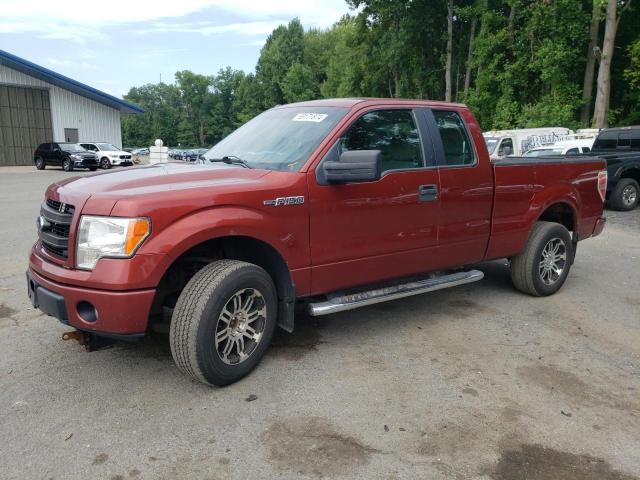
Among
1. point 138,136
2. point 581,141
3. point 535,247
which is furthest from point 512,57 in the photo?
point 138,136

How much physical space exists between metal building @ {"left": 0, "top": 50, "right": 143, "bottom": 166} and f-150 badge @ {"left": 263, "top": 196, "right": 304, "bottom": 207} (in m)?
35.2

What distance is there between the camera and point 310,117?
4.29 meters

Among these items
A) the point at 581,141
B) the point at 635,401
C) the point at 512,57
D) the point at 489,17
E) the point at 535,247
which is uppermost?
the point at 489,17

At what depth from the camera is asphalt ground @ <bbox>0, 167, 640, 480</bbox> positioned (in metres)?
2.75

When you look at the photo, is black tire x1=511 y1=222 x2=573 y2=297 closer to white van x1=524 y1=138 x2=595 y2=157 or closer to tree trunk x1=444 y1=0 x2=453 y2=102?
white van x1=524 y1=138 x2=595 y2=157

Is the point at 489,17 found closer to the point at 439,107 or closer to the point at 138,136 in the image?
the point at 439,107

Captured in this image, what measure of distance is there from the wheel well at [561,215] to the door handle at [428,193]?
1.99m

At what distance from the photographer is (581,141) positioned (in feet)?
52.0

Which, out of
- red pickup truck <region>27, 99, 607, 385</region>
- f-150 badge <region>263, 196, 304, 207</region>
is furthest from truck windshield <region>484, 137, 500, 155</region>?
f-150 badge <region>263, 196, 304, 207</region>

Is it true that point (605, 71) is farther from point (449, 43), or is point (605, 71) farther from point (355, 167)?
point (355, 167)

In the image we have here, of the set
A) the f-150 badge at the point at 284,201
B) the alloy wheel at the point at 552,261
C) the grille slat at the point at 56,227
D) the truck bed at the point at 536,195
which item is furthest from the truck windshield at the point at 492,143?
the grille slat at the point at 56,227

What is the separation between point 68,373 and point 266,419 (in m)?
1.54

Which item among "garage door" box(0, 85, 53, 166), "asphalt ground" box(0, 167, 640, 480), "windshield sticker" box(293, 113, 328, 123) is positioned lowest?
"asphalt ground" box(0, 167, 640, 480)

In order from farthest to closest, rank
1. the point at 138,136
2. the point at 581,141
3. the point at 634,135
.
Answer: the point at 138,136
the point at 581,141
the point at 634,135
